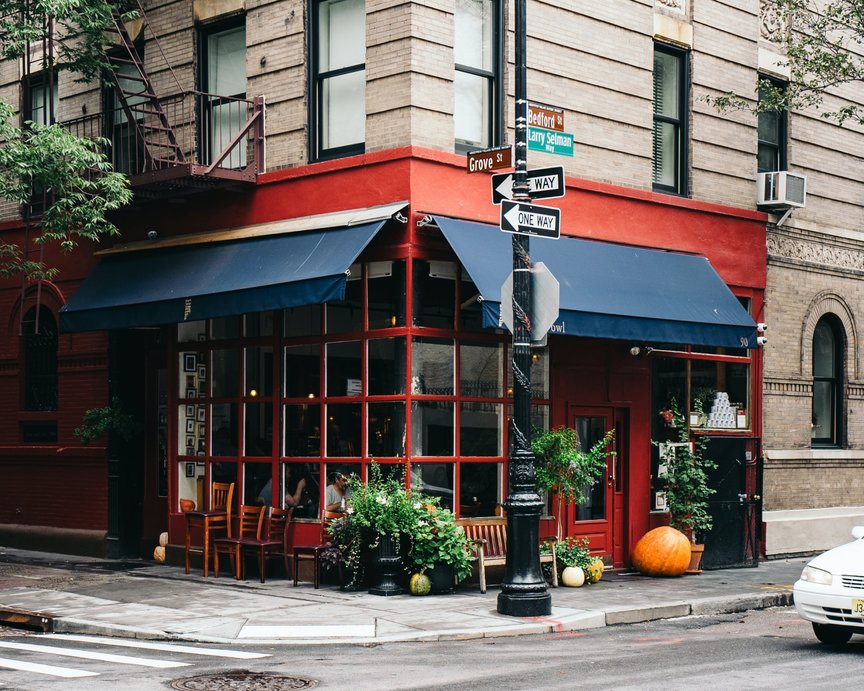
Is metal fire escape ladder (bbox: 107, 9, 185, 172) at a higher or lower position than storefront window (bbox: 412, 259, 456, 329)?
higher

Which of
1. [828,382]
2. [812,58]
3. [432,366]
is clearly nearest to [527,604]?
[432,366]

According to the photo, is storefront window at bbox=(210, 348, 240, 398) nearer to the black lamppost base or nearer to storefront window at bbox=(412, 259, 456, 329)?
storefront window at bbox=(412, 259, 456, 329)

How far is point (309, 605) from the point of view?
13.8 metres

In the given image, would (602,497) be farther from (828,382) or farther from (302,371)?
(828,382)

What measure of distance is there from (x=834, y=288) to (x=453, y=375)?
8.86 meters

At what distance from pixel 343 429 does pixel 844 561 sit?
22.2 ft

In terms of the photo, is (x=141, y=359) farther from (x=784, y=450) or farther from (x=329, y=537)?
(x=784, y=450)

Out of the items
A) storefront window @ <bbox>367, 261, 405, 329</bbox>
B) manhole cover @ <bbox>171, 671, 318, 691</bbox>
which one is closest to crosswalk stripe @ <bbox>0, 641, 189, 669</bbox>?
manhole cover @ <bbox>171, 671, 318, 691</bbox>

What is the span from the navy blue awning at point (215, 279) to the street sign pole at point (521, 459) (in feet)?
7.38

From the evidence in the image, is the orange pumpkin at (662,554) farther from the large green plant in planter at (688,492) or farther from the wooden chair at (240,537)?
the wooden chair at (240,537)

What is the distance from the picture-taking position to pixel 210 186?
16922mm

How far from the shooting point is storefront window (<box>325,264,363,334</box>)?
15656mm

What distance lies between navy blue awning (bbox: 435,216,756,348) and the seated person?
309 centimetres

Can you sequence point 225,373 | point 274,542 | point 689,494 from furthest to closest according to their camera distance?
1. point 689,494
2. point 225,373
3. point 274,542
